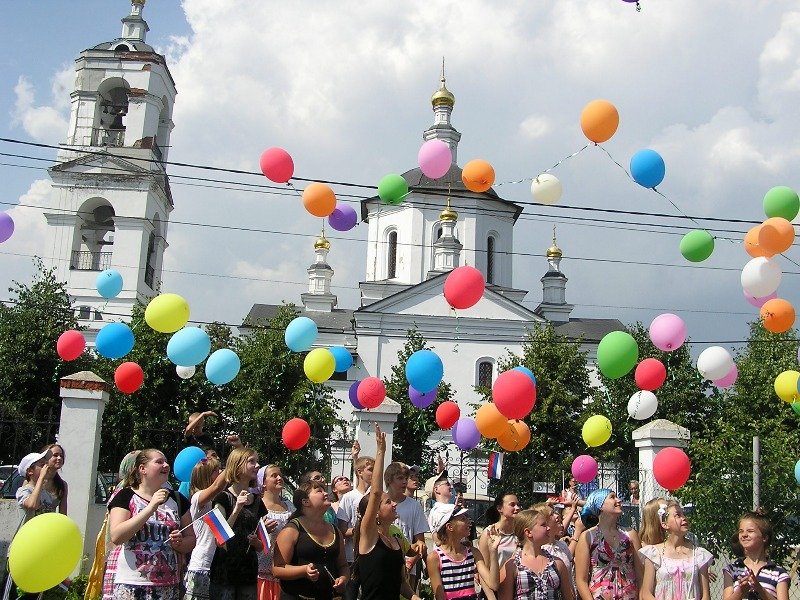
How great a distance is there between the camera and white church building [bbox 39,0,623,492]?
3177 cm

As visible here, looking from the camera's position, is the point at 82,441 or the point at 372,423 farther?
the point at 372,423

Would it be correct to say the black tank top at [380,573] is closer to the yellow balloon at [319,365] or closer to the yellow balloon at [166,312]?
the yellow balloon at [166,312]

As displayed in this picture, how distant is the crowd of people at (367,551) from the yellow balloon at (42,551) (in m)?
0.31

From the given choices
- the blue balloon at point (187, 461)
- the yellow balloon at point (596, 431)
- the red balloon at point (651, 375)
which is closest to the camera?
the blue balloon at point (187, 461)

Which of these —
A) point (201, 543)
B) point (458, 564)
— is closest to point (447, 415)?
point (458, 564)

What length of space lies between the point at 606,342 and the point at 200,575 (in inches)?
227


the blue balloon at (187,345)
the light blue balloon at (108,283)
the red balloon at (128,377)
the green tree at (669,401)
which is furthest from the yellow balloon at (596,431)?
the green tree at (669,401)

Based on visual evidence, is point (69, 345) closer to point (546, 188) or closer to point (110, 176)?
point (546, 188)

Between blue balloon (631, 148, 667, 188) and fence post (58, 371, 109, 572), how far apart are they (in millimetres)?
6695

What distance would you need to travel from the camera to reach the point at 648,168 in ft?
30.1

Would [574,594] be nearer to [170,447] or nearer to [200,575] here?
[200,575]

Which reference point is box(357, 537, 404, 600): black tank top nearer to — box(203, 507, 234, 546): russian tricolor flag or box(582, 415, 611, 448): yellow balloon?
box(203, 507, 234, 546): russian tricolor flag

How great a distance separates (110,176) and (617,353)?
26.8 metres

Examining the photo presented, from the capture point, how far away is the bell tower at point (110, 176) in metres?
31.5
